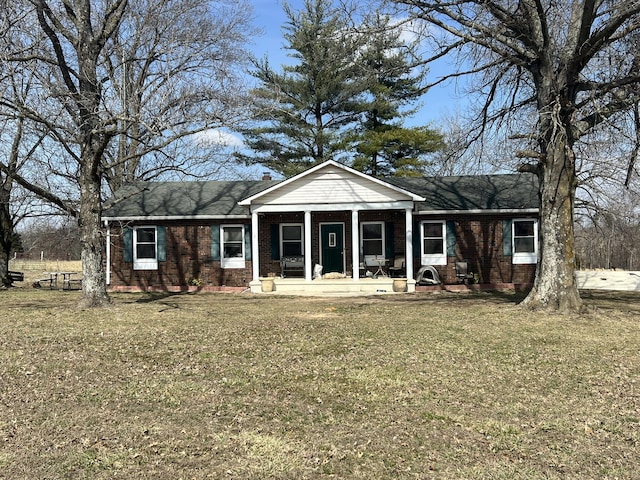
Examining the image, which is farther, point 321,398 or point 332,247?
Answer: point 332,247

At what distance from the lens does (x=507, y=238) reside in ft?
59.4

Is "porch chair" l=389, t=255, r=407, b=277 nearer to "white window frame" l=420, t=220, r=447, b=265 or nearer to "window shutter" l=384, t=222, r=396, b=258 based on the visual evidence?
"window shutter" l=384, t=222, r=396, b=258

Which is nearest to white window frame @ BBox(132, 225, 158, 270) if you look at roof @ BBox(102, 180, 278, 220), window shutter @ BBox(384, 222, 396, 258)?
roof @ BBox(102, 180, 278, 220)

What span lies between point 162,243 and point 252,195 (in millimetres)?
3652

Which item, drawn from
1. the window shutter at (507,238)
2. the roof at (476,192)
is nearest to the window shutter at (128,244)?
the roof at (476,192)

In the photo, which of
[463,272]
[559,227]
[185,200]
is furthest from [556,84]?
[185,200]

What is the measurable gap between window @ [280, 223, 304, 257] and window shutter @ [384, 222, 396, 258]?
313cm

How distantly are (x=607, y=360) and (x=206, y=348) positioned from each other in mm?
5974

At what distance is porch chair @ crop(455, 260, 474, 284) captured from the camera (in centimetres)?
1784

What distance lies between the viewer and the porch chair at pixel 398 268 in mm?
18297

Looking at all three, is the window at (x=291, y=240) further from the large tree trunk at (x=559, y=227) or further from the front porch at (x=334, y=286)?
the large tree trunk at (x=559, y=227)

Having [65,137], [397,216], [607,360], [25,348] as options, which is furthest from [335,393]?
[397,216]

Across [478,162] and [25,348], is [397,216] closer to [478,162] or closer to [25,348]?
[478,162]

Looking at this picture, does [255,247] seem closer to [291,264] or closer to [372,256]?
[291,264]
